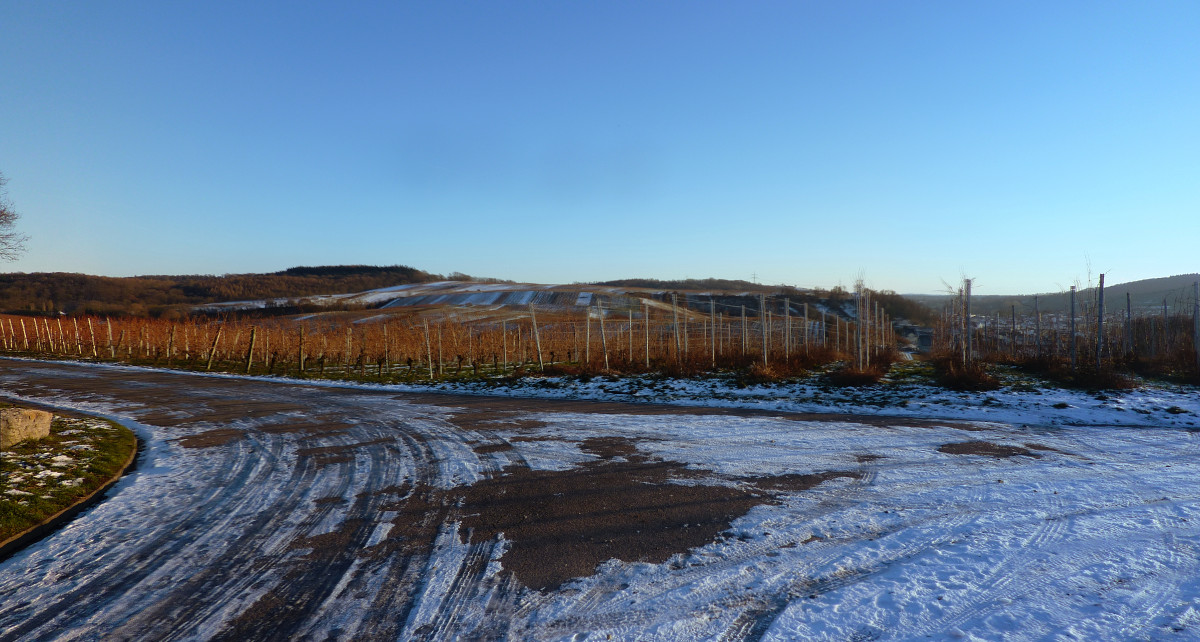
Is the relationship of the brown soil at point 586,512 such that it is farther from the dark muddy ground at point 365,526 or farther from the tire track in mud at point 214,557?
the tire track in mud at point 214,557

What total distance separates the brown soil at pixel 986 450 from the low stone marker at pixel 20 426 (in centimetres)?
1274

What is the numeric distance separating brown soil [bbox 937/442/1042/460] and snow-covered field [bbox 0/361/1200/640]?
0.07 m

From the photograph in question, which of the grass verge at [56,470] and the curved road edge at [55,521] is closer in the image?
the curved road edge at [55,521]

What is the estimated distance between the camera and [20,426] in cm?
805

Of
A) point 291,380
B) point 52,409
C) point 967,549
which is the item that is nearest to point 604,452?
point 967,549

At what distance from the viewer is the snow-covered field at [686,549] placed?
3531 mm

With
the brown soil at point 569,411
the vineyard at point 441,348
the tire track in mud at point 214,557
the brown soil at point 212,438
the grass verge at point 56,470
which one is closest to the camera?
the tire track in mud at point 214,557

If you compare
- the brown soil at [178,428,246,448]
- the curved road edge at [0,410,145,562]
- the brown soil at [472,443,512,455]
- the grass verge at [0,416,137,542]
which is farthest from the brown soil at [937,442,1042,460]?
the brown soil at [178,428,246,448]

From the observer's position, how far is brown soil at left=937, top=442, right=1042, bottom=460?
780 cm

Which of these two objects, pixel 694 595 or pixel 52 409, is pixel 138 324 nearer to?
pixel 52 409

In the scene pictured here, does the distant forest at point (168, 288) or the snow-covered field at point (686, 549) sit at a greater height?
the distant forest at point (168, 288)

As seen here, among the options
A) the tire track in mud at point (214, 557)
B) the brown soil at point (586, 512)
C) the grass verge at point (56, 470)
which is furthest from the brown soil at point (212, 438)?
the brown soil at point (586, 512)

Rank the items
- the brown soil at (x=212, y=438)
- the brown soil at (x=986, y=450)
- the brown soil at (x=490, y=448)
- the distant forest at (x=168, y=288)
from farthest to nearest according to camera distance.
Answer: the distant forest at (x=168, y=288), the brown soil at (x=212, y=438), the brown soil at (x=490, y=448), the brown soil at (x=986, y=450)

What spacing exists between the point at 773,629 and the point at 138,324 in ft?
149
